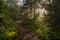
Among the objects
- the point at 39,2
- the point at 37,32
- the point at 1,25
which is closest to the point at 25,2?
the point at 39,2

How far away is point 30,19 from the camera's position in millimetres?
19125

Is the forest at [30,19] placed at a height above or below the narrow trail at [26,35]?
above

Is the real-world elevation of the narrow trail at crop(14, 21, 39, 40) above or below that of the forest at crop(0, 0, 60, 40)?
below

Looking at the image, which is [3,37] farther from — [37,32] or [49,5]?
[49,5]

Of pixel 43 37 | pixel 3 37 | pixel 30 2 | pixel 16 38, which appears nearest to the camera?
pixel 3 37

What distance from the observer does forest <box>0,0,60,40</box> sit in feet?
44.1

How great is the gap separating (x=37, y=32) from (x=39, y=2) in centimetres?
466

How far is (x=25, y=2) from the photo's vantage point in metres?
19.6

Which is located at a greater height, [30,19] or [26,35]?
[30,19]

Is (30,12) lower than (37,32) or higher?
higher

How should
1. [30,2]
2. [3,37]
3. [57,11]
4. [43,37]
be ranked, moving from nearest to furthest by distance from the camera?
[3,37]
[43,37]
[57,11]
[30,2]

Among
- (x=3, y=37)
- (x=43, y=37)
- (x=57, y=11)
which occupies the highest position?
(x=57, y=11)

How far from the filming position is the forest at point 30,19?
44.1 ft

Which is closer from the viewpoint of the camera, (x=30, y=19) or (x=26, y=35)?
(x=26, y=35)
